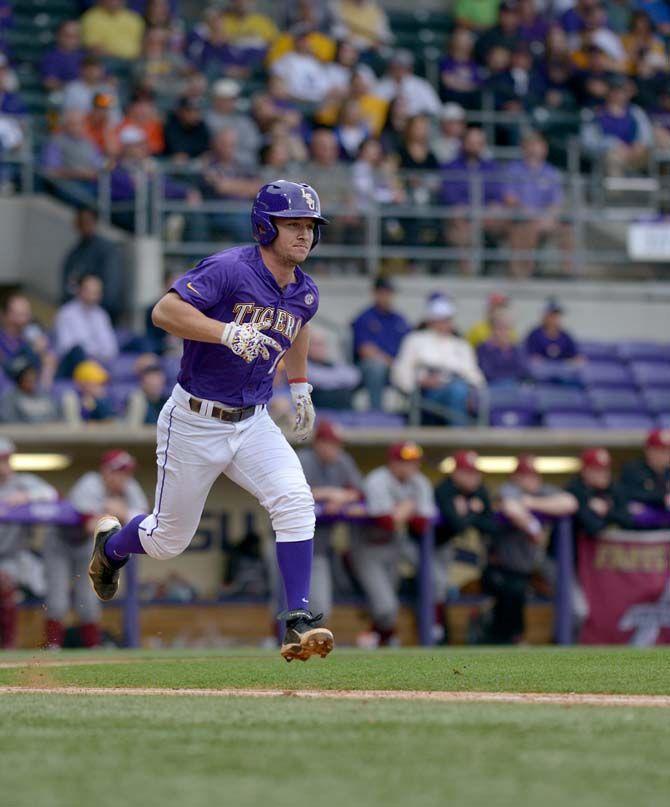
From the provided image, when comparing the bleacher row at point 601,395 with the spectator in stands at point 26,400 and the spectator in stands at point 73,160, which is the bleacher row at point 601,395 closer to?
the spectator in stands at point 26,400

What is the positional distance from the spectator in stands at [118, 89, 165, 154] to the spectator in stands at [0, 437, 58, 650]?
444cm

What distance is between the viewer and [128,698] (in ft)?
20.3

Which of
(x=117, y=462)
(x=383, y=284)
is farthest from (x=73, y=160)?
(x=117, y=462)

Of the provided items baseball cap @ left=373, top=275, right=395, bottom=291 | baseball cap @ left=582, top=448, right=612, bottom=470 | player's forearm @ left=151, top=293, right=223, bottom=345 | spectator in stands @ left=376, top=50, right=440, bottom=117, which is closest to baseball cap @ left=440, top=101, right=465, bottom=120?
spectator in stands @ left=376, top=50, right=440, bottom=117

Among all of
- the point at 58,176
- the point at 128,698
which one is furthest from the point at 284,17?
the point at 128,698

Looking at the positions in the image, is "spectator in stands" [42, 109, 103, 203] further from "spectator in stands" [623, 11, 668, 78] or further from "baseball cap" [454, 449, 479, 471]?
"spectator in stands" [623, 11, 668, 78]

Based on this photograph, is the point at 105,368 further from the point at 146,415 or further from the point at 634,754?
the point at 634,754

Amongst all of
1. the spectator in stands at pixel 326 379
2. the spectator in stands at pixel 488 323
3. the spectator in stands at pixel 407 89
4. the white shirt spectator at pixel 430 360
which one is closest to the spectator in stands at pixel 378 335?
the white shirt spectator at pixel 430 360

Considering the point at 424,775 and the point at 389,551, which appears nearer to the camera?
the point at 424,775

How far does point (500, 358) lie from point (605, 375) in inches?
52.4

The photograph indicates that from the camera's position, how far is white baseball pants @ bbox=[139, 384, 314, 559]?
7039 mm

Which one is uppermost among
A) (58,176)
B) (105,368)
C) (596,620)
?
(58,176)

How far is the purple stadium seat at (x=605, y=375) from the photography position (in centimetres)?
A: 1548

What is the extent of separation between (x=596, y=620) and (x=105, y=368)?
4.42 metres
